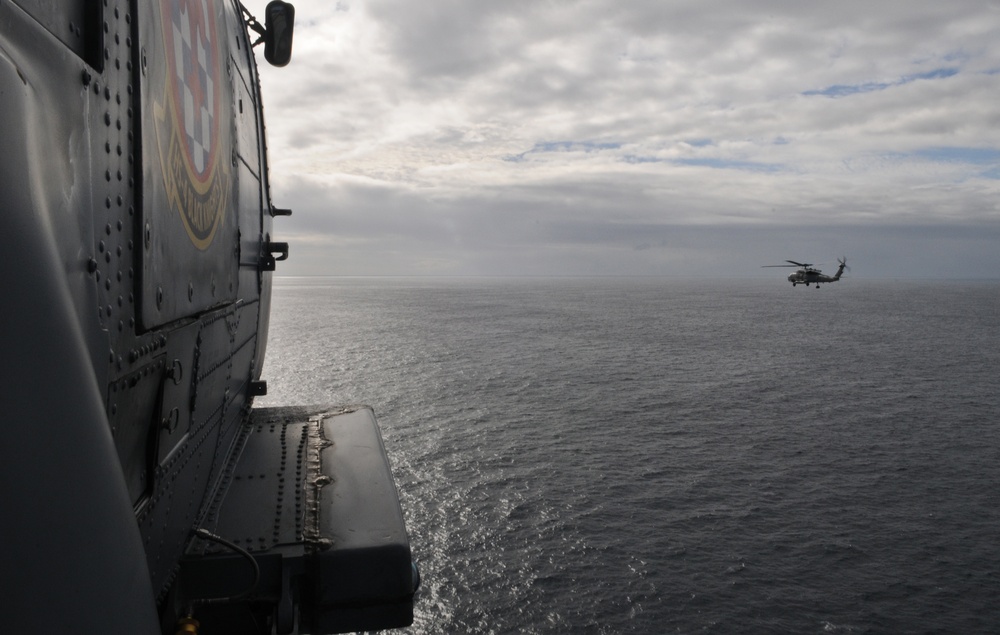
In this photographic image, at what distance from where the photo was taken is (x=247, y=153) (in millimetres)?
6824

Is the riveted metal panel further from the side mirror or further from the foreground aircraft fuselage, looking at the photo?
the side mirror

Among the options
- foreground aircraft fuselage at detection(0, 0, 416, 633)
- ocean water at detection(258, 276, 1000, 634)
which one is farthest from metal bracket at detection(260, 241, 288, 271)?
ocean water at detection(258, 276, 1000, 634)

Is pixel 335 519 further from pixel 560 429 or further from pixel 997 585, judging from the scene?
pixel 560 429

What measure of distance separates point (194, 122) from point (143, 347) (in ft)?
5.40

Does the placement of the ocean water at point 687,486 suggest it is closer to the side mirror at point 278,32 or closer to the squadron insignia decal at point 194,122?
the side mirror at point 278,32

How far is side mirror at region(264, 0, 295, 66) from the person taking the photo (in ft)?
22.9

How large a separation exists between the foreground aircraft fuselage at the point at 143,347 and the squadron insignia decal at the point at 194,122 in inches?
0.9

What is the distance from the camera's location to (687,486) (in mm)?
26094

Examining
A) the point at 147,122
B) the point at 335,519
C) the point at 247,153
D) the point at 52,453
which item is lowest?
the point at 335,519

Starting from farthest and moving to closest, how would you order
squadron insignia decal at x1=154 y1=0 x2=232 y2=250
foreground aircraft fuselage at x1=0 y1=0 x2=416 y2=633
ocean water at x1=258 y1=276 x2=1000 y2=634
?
ocean water at x1=258 y1=276 x2=1000 y2=634 < squadron insignia decal at x1=154 y1=0 x2=232 y2=250 < foreground aircraft fuselage at x1=0 y1=0 x2=416 y2=633

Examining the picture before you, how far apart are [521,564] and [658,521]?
560cm

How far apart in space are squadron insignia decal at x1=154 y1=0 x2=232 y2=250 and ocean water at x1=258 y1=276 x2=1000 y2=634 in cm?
1469

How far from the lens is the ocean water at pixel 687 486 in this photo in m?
18.0

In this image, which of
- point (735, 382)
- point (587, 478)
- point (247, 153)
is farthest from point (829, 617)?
point (735, 382)
